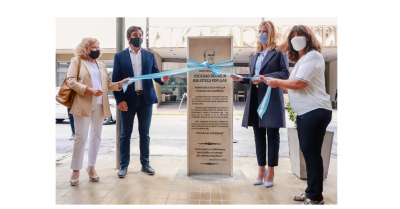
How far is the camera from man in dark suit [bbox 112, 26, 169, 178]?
3.15 m

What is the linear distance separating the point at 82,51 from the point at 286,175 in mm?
3099

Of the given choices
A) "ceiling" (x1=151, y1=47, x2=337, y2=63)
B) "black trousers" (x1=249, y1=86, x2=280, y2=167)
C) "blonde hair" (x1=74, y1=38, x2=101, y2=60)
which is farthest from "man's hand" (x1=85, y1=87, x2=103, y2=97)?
"ceiling" (x1=151, y1=47, x2=337, y2=63)

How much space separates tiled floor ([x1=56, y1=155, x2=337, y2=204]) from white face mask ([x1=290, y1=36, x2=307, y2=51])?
1.56 meters

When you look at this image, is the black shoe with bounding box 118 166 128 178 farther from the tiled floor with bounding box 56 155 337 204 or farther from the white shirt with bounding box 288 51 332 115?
the white shirt with bounding box 288 51 332 115

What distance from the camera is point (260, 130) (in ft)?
Answer: 9.66

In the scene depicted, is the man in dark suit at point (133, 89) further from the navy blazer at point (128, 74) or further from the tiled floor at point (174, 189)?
the tiled floor at point (174, 189)

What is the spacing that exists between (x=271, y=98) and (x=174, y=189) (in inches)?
61.5

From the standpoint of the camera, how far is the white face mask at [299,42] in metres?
2.28

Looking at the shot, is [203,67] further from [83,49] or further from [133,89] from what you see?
[83,49]

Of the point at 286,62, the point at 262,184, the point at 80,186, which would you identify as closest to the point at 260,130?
the point at 262,184

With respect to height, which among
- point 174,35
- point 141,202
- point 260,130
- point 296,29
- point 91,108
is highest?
point 174,35

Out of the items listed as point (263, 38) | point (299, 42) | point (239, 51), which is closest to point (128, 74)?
point (263, 38)

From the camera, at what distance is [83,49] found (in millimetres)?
2902

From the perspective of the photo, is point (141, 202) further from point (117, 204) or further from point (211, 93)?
point (211, 93)
